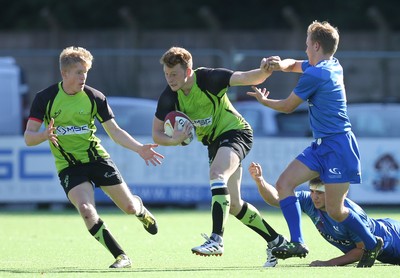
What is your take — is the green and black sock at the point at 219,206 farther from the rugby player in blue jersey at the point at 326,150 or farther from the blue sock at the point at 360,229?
the blue sock at the point at 360,229

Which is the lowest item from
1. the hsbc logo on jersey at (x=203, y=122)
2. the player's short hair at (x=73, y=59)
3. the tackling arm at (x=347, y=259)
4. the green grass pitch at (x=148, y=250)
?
the green grass pitch at (x=148, y=250)

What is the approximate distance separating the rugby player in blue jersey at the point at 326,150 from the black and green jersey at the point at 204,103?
64cm

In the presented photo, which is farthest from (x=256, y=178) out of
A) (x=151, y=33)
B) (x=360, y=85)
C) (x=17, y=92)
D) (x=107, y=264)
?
(x=151, y=33)

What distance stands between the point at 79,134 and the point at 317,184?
2037mm

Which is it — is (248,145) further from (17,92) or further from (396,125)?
(17,92)

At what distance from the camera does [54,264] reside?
8.97m

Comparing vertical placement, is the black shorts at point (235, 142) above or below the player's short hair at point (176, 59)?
below

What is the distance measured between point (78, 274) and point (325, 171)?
6.87 feet

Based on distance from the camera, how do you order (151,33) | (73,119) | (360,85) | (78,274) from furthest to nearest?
1. (151,33)
2. (360,85)
3. (73,119)
4. (78,274)

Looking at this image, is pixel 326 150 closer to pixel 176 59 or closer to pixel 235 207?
pixel 235 207

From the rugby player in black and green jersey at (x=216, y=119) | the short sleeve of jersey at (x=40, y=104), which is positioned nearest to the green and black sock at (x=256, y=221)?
the rugby player in black and green jersey at (x=216, y=119)

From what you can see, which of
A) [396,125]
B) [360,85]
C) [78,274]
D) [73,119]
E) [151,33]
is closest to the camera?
[78,274]

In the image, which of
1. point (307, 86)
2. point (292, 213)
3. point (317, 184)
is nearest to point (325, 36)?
point (307, 86)

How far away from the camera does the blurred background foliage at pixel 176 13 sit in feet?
83.9
